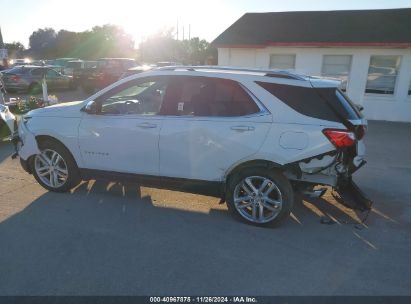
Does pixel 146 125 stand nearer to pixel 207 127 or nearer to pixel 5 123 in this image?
pixel 207 127

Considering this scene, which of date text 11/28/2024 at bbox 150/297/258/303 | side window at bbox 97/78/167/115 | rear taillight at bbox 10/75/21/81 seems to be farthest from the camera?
rear taillight at bbox 10/75/21/81

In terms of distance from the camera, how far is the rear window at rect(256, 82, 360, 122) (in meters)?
3.71

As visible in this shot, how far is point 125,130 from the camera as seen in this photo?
4332 millimetres

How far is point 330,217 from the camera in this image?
4406 mm

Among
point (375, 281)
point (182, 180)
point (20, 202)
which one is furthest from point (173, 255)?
point (20, 202)

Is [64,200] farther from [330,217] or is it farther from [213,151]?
[330,217]

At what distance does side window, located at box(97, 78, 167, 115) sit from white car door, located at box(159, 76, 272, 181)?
186mm

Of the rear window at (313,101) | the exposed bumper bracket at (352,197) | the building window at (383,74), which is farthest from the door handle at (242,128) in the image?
the building window at (383,74)

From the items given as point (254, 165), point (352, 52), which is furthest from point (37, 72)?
point (254, 165)

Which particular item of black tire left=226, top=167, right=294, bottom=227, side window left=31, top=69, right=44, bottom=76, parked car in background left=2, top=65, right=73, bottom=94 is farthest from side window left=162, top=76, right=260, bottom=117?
side window left=31, top=69, right=44, bottom=76

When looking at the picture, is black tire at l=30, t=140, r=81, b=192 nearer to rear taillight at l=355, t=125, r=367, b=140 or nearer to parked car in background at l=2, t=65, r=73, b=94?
rear taillight at l=355, t=125, r=367, b=140

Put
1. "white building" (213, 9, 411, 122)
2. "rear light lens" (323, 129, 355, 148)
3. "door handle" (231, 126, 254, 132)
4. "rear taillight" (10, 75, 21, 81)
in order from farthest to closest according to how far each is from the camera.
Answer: "rear taillight" (10, 75, 21, 81) < "white building" (213, 9, 411, 122) < "door handle" (231, 126, 254, 132) < "rear light lens" (323, 129, 355, 148)

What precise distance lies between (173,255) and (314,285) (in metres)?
1.38

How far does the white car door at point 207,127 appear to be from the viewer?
3885 mm
